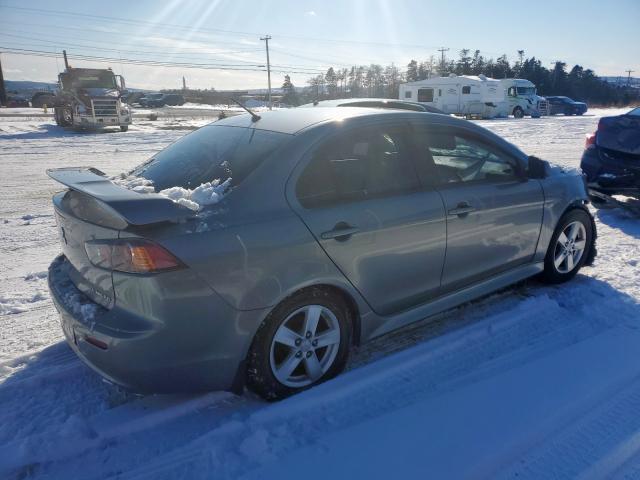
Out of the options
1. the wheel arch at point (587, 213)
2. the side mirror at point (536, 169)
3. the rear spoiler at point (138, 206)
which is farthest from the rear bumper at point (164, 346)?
the wheel arch at point (587, 213)

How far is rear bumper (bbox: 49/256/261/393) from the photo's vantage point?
2.26m

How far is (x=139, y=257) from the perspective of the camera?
7.31 feet

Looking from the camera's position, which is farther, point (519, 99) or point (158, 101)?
point (158, 101)

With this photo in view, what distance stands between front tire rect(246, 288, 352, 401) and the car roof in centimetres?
104

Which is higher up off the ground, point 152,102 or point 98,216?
point 152,102

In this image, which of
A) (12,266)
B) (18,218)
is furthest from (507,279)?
(18,218)

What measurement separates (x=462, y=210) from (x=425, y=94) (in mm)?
43625

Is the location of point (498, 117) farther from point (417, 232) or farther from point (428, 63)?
point (428, 63)

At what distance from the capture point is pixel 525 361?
3072 mm

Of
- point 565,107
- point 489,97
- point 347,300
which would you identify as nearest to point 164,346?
point 347,300

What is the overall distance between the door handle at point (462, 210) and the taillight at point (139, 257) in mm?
1895

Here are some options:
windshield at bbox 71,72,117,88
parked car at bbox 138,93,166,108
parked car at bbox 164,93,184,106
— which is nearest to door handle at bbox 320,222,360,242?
windshield at bbox 71,72,117,88

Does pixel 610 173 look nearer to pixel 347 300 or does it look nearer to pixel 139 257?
pixel 347 300

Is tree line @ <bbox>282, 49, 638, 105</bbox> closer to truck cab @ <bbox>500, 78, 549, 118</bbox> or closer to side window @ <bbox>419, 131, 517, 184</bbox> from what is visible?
truck cab @ <bbox>500, 78, 549, 118</bbox>
